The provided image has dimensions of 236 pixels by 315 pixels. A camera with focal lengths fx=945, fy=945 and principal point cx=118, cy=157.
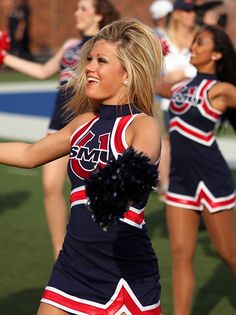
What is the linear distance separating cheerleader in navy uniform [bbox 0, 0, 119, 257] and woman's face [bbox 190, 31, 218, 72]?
1069 millimetres

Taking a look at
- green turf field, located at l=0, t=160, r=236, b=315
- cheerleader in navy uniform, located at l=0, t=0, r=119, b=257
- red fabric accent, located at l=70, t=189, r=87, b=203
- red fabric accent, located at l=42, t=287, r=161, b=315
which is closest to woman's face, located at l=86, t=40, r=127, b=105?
red fabric accent, located at l=70, t=189, r=87, b=203

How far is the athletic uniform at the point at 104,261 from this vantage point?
3.79 metres

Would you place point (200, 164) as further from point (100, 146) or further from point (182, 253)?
point (100, 146)

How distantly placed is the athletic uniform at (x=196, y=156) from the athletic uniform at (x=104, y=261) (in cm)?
203

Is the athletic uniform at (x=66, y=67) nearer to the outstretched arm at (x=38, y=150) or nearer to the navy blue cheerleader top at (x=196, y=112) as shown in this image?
the navy blue cheerleader top at (x=196, y=112)

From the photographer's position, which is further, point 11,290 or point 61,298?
point 11,290

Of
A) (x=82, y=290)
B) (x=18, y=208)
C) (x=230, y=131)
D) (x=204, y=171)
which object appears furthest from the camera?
(x=230, y=131)

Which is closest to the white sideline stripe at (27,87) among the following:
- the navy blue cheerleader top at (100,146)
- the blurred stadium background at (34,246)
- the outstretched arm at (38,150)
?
the blurred stadium background at (34,246)

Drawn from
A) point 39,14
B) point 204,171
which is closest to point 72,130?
point 204,171

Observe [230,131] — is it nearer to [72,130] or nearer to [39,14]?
[72,130]

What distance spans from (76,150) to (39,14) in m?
27.8

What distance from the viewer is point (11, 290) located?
6555 millimetres

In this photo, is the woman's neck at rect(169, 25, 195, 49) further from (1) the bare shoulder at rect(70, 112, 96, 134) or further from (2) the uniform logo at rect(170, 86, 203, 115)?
(1) the bare shoulder at rect(70, 112, 96, 134)

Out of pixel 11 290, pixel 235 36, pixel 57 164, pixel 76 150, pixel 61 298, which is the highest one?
pixel 76 150
